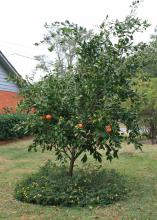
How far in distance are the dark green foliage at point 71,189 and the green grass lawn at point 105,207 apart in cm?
16

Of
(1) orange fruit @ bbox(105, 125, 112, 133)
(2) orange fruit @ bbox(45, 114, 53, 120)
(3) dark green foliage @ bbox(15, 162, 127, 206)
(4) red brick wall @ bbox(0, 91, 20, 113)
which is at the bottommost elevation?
(3) dark green foliage @ bbox(15, 162, 127, 206)

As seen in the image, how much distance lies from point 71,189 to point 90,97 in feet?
5.10

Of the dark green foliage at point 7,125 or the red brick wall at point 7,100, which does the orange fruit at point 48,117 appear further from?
the red brick wall at point 7,100

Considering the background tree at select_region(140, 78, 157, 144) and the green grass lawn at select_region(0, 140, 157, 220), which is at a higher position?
the background tree at select_region(140, 78, 157, 144)

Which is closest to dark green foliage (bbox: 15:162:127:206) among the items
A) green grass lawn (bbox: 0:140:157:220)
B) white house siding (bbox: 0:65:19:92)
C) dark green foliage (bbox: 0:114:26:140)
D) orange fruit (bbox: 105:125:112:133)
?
green grass lawn (bbox: 0:140:157:220)

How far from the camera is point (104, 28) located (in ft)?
23.9

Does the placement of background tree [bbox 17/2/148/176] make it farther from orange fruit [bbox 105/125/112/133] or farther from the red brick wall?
the red brick wall

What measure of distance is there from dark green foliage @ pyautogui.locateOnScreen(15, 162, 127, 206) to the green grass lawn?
16 centimetres

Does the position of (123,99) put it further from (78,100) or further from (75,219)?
(75,219)

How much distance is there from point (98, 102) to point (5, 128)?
1077 cm

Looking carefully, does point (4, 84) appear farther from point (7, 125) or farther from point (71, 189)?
point (71, 189)

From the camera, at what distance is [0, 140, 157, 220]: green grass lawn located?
19.7 feet

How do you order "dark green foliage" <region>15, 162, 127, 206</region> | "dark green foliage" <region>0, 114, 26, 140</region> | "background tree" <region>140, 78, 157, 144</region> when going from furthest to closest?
1. "dark green foliage" <region>0, 114, 26, 140</region>
2. "background tree" <region>140, 78, 157, 144</region>
3. "dark green foliage" <region>15, 162, 127, 206</region>

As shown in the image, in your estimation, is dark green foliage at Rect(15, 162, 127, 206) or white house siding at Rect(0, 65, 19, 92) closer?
dark green foliage at Rect(15, 162, 127, 206)
